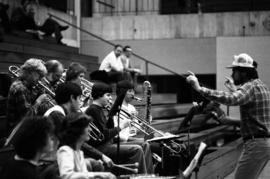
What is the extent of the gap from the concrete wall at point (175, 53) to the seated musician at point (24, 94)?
861 cm

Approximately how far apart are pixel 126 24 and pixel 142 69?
1236mm

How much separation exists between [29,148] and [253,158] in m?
2.13

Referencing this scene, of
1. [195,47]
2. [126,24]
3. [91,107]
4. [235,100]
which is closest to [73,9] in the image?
[126,24]

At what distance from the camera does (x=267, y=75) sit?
13203 millimetres

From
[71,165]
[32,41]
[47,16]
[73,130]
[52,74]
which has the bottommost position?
[71,165]

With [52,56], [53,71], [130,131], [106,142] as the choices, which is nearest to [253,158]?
[106,142]

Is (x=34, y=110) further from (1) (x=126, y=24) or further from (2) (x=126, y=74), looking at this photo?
(1) (x=126, y=24)

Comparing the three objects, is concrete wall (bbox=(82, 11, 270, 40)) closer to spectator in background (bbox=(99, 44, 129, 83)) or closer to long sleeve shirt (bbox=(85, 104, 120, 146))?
spectator in background (bbox=(99, 44, 129, 83))

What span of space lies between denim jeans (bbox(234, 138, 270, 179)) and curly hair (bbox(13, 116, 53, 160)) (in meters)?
1.97

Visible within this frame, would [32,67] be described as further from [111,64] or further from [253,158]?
[111,64]

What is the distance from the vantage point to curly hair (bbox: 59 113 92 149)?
3.66 metres

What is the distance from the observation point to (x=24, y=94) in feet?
16.0

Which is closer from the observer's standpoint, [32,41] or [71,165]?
[71,165]

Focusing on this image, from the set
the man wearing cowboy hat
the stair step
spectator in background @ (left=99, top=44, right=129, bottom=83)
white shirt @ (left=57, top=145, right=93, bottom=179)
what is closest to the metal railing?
the stair step
